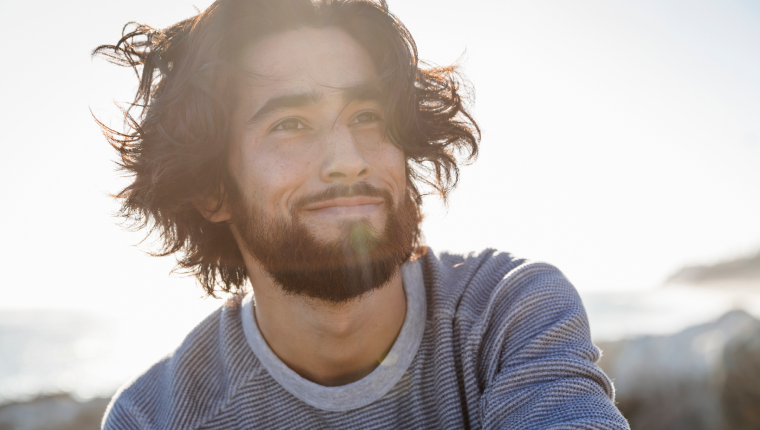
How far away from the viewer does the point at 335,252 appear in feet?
6.59

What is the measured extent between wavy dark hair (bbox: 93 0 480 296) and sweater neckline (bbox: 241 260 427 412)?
0.65 metres

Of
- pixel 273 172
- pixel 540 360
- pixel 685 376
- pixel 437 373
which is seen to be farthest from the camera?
pixel 685 376

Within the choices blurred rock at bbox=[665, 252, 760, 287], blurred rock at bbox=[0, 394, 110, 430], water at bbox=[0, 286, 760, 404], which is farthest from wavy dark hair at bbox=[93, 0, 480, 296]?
blurred rock at bbox=[665, 252, 760, 287]

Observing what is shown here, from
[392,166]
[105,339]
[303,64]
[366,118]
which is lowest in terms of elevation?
[105,339]

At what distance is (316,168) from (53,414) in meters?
5.25

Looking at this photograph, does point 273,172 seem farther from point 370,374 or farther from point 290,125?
point 370,374

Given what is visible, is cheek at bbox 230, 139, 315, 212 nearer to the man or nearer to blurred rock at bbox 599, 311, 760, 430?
the man

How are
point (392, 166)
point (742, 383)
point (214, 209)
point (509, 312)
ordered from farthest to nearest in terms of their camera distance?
point (742, 383) < point (214, 209) < point (392, 166) < point (509, 312)

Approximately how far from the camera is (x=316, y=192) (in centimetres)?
201

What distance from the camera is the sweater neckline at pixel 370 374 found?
6.68 ft

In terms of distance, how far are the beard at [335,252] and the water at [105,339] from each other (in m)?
8.98

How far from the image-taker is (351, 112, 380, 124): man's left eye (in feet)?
7.41

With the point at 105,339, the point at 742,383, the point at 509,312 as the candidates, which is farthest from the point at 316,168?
the point at 105,339

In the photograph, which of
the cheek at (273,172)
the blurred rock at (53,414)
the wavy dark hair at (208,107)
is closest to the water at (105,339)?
the blurred rock at (53,414)
